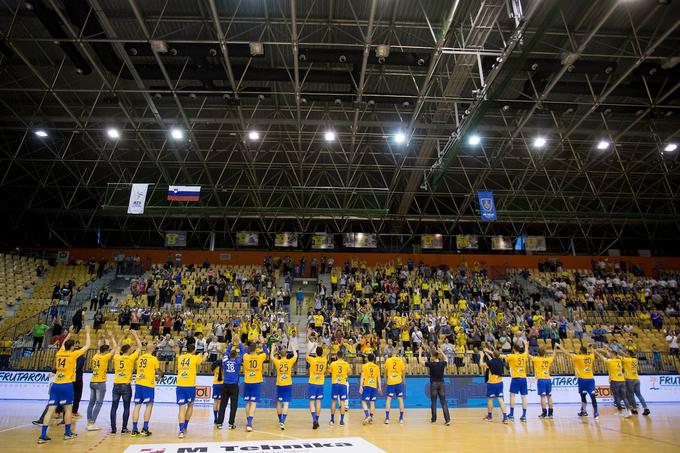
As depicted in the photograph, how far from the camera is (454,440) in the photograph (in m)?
10.3

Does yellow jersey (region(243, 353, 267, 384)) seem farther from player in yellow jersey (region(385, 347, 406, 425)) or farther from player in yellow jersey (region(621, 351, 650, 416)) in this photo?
player in yellow jersey (region(621, 351, 650, 416))

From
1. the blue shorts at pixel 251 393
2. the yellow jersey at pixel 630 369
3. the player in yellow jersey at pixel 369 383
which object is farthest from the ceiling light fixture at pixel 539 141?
the blue shorts at pixel 251 393

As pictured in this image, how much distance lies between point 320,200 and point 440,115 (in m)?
12.5

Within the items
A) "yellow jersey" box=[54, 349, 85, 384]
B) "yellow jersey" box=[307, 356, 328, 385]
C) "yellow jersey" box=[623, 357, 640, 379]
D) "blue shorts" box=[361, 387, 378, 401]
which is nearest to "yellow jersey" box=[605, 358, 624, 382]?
"yellow jersey" box=[623, 357, 640, 379]

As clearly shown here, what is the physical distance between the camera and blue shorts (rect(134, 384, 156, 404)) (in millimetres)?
10500

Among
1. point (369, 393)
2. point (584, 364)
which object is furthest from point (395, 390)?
point (584, 364)

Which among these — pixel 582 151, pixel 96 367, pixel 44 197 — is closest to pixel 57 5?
pixel 96 367

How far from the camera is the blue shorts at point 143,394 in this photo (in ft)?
34.4

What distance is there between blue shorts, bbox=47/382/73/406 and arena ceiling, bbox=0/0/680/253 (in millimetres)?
12290

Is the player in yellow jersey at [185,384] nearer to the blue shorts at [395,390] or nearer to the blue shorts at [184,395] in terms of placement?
the blue shorts at [184,395]

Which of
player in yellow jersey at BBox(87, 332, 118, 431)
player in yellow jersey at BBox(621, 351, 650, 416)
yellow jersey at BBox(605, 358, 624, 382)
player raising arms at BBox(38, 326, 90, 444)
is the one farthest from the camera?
player in yellow jersey at BBox(621, 351, 650, 416)

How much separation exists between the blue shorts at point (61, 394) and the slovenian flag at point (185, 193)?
45.5 ft

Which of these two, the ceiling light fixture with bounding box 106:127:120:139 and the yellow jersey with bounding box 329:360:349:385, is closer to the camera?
the yellow jersey with bounding box 329:360:349:385

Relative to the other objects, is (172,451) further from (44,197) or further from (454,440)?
(44,197)
